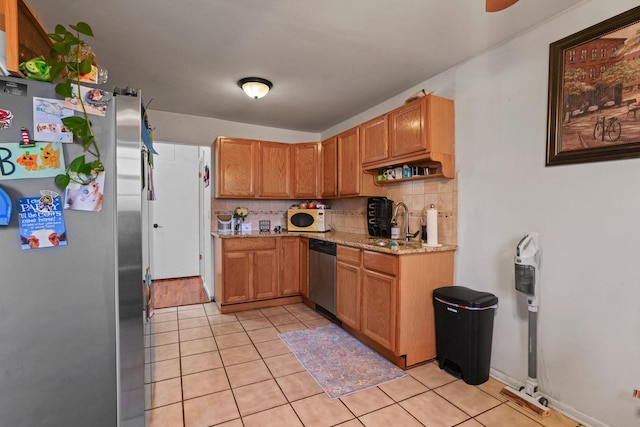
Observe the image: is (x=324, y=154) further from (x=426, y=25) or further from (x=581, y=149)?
(x=581, y=149)

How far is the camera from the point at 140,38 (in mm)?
2215

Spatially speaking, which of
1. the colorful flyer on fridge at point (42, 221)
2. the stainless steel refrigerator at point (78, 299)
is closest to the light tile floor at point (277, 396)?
the stainless steel refrigerator at point (78, 299)

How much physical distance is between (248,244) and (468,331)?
2514 millimetres

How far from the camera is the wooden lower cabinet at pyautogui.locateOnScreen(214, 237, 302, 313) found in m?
3.65

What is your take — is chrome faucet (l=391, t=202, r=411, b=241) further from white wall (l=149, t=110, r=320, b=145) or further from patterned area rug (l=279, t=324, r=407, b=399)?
white wall (l=149, t=110, r=320, b=145)

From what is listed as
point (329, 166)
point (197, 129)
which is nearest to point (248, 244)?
point (329, 166)

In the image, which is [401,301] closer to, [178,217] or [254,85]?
[254,85]

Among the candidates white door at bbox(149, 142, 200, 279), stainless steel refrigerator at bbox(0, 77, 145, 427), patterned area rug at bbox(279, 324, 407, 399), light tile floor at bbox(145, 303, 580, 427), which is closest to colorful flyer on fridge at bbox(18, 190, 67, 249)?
stainless steel refrigerator at bbox(0, 77, 145, 427)

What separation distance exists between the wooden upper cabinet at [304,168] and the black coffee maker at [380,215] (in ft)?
3.64

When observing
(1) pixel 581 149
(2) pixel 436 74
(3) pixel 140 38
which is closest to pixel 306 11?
(3) pixel 140 38

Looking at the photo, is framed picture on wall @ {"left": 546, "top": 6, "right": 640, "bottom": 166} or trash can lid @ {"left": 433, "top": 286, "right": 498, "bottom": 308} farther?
trash can lid @ {"left": 433, "top": 286, "right": 498, "bottom": 308}

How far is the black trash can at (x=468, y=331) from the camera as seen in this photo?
218 centimetres

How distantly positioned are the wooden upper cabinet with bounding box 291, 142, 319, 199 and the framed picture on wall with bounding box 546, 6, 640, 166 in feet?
9.02

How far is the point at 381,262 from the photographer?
8.41 ft
